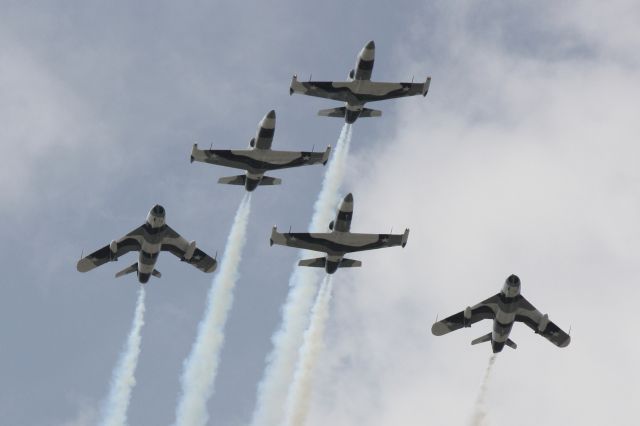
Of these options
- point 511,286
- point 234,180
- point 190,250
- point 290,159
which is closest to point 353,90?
point 290,159

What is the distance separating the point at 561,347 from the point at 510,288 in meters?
12.4

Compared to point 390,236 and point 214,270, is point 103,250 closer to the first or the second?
point 214,270

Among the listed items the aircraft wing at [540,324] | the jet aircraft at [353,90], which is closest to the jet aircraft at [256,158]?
the jet aircraft at [353,90]

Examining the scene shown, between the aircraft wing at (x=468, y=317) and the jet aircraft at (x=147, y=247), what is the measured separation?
26.1m

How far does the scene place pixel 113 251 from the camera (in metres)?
189

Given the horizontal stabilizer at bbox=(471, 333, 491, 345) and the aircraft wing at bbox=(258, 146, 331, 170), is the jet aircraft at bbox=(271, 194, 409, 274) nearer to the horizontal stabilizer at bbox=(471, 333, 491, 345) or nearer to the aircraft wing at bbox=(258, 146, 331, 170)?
the aircraft wing at bbox=(258, 146, 331, 170)

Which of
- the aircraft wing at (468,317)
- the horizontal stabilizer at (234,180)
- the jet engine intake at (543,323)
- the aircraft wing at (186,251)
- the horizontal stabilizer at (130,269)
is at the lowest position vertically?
the horizontal stabilizer at (130,269)

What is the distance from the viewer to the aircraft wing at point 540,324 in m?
186

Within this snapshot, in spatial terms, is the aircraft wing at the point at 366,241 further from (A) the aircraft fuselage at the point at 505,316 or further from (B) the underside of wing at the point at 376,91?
(B) the underside of wing at the point at 376,91

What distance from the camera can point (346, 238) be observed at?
7372 inches

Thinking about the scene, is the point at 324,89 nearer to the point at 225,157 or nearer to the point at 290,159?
the point at 290,159

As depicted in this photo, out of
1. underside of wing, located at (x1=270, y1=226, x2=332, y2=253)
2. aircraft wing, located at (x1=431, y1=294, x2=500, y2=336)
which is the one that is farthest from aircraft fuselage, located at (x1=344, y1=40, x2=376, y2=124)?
aircraft wing, located at (x1=431, y1=294, x2=500, y2=336)

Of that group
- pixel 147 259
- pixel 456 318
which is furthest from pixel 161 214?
pixel 456 318

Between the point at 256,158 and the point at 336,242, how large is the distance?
12.9 m
